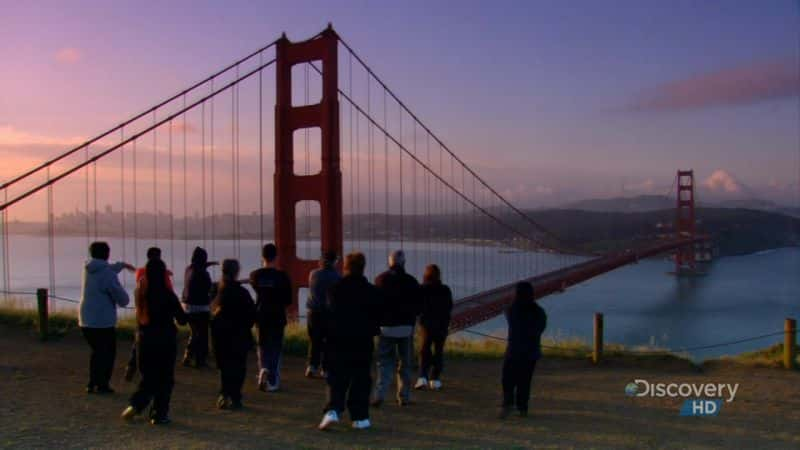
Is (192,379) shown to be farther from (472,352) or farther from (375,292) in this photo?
(472,352)

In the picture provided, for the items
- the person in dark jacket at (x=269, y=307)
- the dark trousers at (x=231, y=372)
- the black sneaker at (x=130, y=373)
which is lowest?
the black sneaker at (x=130, y=373)

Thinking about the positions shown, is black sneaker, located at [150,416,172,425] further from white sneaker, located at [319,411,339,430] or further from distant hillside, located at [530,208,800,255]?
distant hillside, located at [530,208,800,255]

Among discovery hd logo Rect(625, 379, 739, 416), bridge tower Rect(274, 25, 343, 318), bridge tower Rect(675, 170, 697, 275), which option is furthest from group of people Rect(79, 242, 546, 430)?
bridge tower Rect(675, 170, 697, 275)

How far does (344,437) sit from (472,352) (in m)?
3.71

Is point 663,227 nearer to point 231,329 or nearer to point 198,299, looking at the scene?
point 198,299

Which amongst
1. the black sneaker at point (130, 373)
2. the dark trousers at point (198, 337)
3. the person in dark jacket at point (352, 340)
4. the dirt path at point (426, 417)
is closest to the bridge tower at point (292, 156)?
the dark trousers at point (198, 337)

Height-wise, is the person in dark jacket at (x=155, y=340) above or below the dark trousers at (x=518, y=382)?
above

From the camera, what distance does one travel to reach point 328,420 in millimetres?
4520

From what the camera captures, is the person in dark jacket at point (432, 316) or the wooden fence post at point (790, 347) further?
the wooden fence post at point (790, 347)

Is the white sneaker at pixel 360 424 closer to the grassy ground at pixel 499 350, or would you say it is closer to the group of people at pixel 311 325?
the group of people at pixel 311 325

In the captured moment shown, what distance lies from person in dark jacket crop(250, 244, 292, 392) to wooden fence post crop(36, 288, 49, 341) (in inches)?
169

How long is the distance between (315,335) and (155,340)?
5.46 ft

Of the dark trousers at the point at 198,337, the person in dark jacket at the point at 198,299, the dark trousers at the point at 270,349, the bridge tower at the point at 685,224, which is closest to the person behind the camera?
the dark trousers at the point at 270,349

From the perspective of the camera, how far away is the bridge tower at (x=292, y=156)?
11477 mm
